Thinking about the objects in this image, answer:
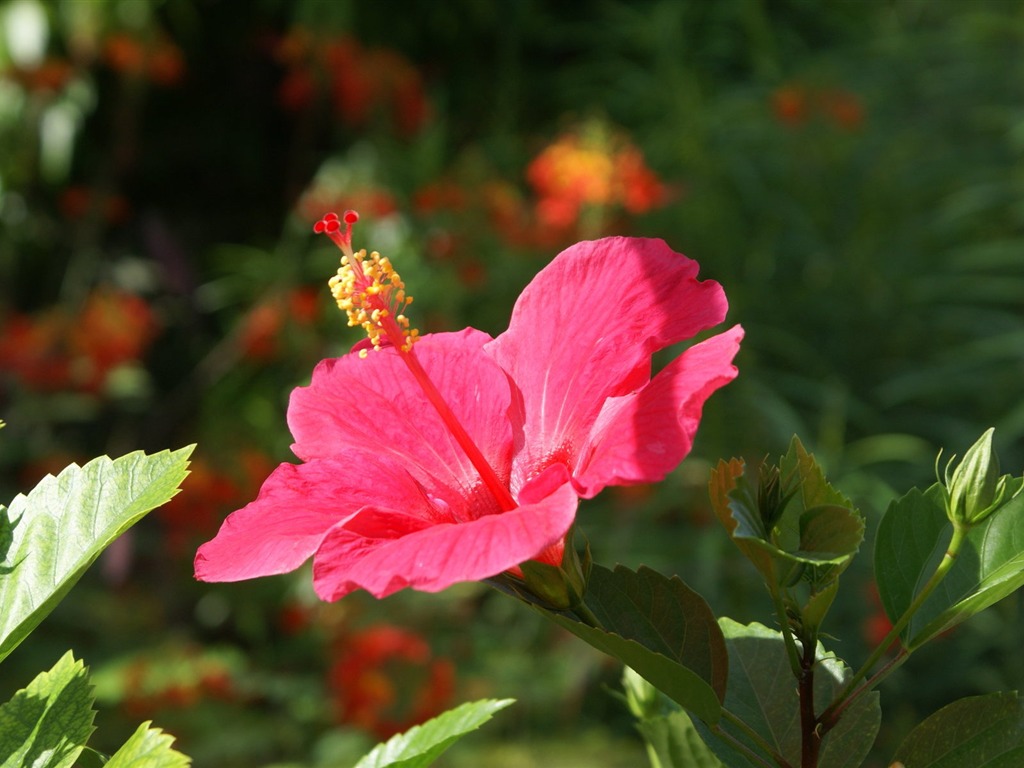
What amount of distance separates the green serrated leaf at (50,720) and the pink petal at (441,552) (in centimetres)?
9

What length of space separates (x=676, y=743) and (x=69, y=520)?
10.8 inches

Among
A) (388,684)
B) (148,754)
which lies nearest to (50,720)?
(148,754)

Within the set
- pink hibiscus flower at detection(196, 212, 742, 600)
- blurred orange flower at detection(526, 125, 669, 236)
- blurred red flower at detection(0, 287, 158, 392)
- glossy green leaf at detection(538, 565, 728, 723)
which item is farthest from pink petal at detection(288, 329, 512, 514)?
blurred red flower at detection(0, 287, 158, 392)

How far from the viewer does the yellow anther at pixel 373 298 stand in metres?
0.57

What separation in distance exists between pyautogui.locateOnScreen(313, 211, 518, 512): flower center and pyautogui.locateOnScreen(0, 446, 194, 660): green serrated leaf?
5.6 inches

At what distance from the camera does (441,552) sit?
443 millimetres

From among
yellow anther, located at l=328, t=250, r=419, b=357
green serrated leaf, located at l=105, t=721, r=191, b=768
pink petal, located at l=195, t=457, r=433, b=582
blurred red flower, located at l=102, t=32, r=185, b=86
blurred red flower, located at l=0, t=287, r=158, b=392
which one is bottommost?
blurred red flower, located at l=0, t=287, r=158, b=392

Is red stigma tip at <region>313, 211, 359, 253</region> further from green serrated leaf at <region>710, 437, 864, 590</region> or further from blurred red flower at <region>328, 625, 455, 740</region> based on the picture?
blurred red flower at <region>328, 625, 455, 740</region>

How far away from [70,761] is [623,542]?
84.9 inches

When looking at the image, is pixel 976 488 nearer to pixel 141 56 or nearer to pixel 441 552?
pixel 441 552

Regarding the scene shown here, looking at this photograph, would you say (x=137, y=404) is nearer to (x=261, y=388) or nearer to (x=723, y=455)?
(x=261, y=388)

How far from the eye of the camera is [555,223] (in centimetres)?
257

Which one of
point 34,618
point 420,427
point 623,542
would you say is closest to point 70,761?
point 34,618

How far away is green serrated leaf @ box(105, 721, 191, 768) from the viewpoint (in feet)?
1.31
